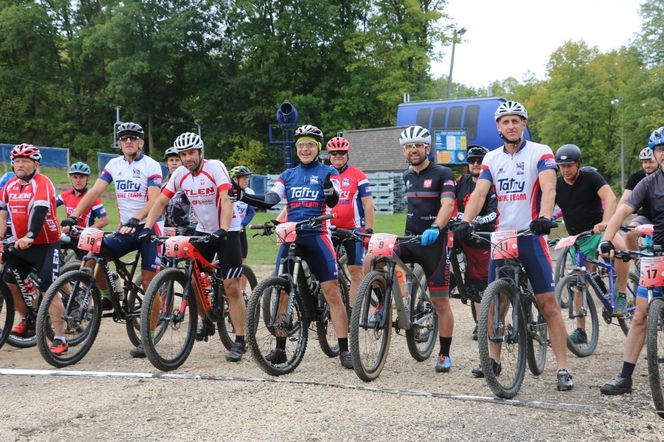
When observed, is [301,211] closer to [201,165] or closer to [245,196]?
[245,196]

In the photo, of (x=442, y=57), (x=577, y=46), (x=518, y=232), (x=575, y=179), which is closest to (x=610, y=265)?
(x=575, y=179)

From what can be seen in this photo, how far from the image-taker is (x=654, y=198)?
18.8ft

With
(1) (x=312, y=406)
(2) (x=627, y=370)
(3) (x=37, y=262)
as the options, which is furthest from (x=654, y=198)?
(3) (x=37, y=262)

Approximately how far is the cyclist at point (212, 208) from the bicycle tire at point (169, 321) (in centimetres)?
29

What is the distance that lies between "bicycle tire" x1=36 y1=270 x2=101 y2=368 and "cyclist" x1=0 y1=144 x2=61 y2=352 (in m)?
0.84

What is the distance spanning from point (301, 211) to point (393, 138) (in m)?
30.5

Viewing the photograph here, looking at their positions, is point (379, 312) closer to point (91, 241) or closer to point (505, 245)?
point (505, 245)

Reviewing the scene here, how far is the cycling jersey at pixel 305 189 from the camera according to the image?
6.64 meters

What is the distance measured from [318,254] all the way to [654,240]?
108 inches

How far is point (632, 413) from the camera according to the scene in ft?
17.1

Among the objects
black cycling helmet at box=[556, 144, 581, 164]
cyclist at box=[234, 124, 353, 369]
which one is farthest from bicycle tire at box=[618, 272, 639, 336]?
cyclist at box=[234, 124, 353, 369]

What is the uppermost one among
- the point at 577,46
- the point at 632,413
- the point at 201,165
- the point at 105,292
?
the point at 577,46

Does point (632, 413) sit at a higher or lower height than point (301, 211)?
lower

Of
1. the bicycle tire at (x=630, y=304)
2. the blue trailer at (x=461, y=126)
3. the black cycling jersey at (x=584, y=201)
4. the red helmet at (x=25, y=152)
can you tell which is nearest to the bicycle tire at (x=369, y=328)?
the black cycling jersey at (x=584, y=201)
